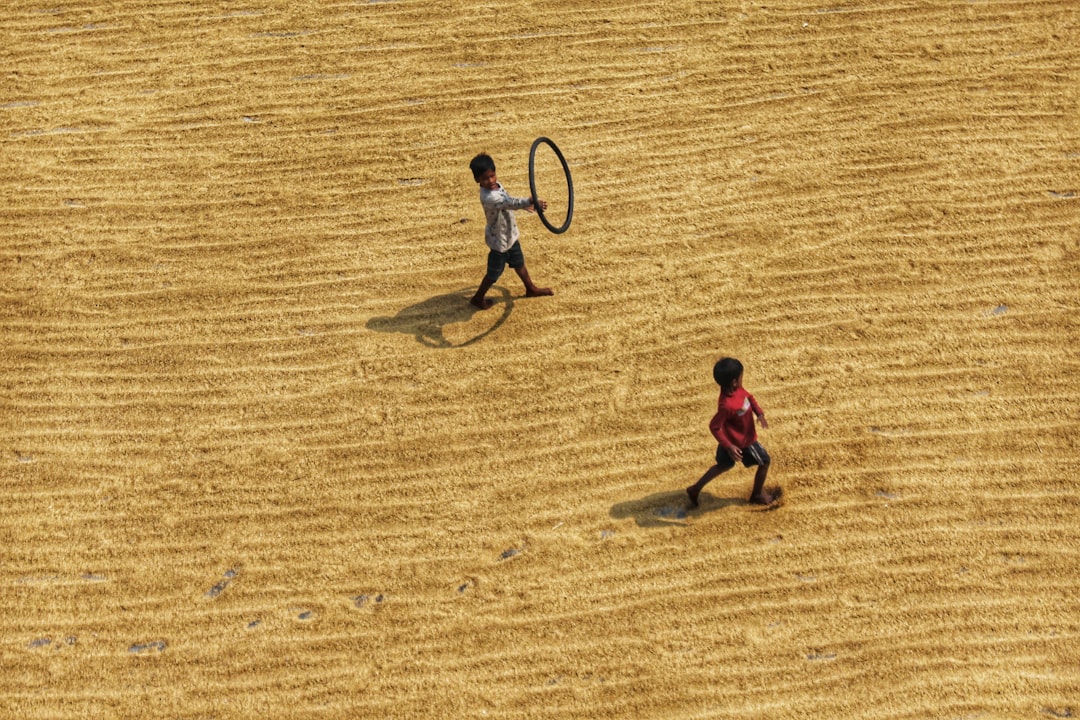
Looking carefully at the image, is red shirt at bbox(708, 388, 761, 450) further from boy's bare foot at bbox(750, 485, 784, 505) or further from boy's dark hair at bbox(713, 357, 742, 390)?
boy's bare foot at bbox(750, 485, 784, 505)

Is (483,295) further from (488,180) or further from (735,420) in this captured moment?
(735,420)

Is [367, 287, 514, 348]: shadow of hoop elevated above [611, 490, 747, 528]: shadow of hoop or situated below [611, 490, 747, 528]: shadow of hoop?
above

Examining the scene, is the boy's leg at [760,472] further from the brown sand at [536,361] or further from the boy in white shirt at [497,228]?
the boy in white shirt at [497,228]

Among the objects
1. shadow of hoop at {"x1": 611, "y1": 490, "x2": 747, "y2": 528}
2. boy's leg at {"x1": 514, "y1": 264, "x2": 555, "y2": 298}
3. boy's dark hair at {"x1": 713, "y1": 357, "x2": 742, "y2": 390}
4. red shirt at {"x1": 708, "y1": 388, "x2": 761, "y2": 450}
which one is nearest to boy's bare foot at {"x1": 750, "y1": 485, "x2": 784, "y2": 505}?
shadow of hoop at {"x1": 611, "y1": 490, "x2": 747, "y2": 528}

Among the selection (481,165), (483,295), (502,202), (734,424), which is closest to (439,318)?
(483,295)

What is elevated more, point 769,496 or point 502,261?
point 502,261

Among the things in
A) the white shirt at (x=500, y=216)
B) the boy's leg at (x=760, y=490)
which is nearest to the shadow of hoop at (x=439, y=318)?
the white shirt at (x=500, y=216)

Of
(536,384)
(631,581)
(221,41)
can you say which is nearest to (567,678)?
(631,581)
